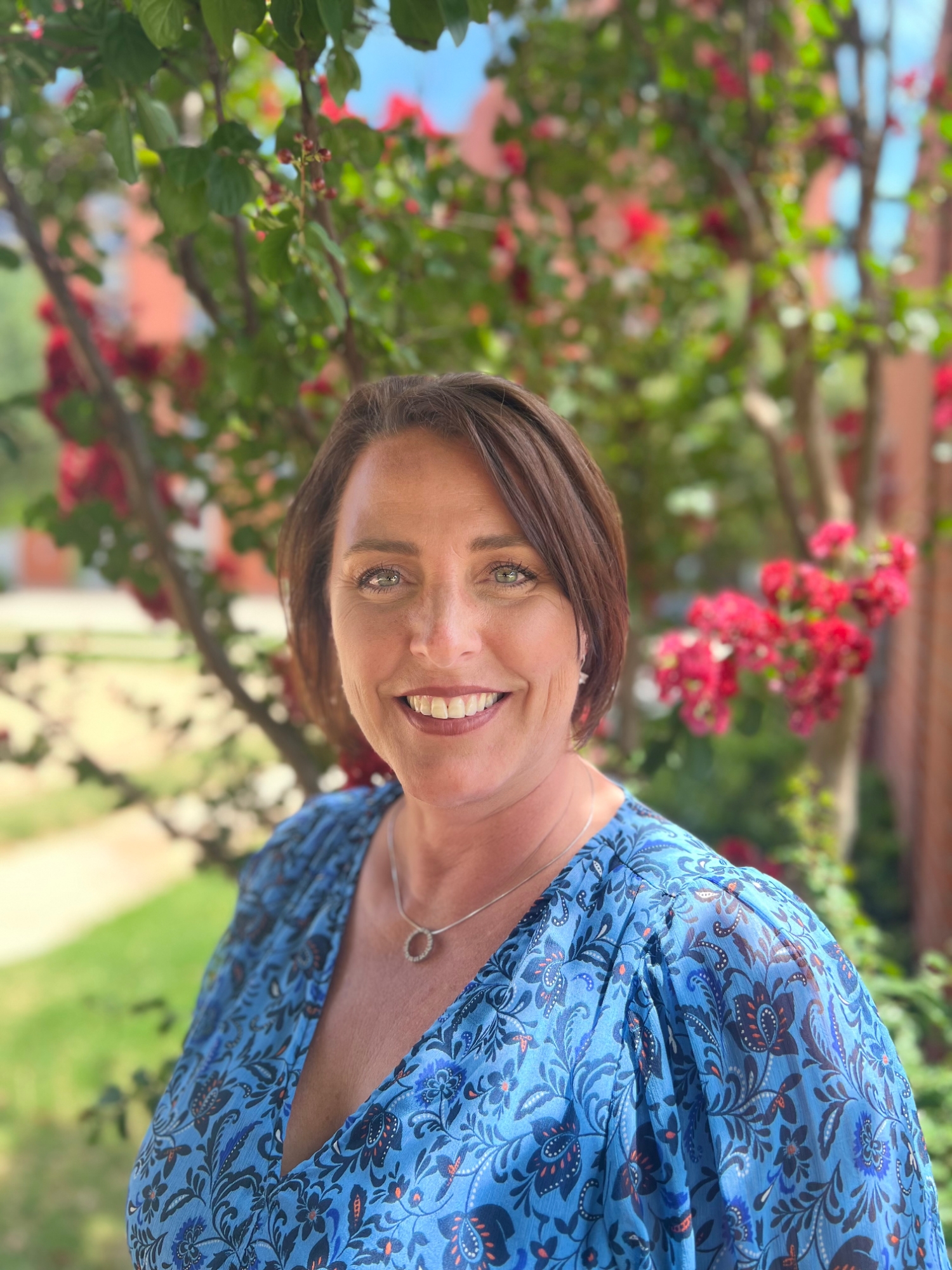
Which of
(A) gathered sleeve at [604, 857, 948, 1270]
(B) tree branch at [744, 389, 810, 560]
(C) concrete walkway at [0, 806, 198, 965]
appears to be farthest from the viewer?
(C) concrete walkway at [0, 806, 198, 965]

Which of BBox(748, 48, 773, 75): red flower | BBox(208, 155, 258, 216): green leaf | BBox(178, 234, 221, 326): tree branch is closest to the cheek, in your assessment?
BBox(208, 155, 258, 216): green leaf

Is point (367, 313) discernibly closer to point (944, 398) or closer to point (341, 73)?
point (341, 73)

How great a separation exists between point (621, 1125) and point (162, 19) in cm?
143

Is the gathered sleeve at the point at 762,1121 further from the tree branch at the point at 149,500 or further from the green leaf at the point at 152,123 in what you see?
the tree branch at the point at 149,500

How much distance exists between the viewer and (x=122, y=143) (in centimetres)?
141

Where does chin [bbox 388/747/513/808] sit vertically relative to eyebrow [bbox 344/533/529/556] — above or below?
below

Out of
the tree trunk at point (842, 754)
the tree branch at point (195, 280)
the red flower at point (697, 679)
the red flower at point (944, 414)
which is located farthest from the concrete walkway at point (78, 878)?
the red flower at point (944, 414)

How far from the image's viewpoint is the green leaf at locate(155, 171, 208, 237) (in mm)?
1498

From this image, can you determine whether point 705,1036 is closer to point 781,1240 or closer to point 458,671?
point 781,1240

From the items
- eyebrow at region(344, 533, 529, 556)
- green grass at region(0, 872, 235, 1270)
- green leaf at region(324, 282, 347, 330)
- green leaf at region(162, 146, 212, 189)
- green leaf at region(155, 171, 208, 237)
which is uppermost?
green leaf at region(162, 146, 212, 189)

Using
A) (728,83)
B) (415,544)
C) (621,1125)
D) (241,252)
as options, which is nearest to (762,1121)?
(621,1125)

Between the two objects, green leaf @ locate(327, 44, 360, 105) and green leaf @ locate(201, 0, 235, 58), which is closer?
green leaf @ locate(201, 0, 235, 58)

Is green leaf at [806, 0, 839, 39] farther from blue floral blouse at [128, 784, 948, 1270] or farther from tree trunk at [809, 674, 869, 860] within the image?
blue floral blouse at [128, 784, 948, 1270]

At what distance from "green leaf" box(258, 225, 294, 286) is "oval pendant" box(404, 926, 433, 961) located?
993 millimetres
